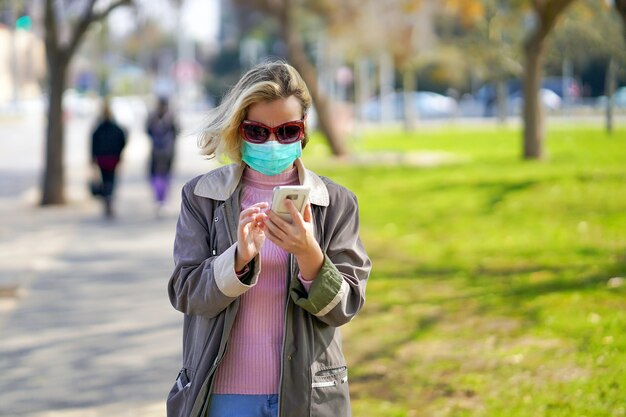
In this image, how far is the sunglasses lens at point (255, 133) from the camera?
3.11m

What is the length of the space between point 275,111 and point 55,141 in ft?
52.3

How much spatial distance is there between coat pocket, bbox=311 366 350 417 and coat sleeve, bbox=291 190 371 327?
0.51 feet

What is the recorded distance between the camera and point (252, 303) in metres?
3.13

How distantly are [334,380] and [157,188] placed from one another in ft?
43.7

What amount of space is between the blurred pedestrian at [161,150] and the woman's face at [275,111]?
520 inches

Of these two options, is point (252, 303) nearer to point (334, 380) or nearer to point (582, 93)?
point (334, 380)

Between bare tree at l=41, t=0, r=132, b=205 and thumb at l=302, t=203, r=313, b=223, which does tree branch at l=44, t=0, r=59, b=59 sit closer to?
bare tree at l=41, t=0, r=132, b=205

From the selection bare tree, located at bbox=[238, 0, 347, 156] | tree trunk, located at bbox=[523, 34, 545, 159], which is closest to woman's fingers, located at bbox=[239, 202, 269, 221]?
tree trunk, located at bbox=[523, 34, 545, 159]

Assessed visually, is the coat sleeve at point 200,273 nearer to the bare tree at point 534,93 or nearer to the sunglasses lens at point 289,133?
the sunglasses lens at point 289,133

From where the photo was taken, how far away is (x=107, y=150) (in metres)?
16.4

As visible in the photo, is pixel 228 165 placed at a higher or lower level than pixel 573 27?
lower

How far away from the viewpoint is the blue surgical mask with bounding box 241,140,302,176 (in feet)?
10.1

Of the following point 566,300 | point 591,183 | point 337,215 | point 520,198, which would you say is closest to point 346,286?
point 337,215

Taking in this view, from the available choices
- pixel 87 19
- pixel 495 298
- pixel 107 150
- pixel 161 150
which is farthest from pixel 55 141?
pixel 495 298
